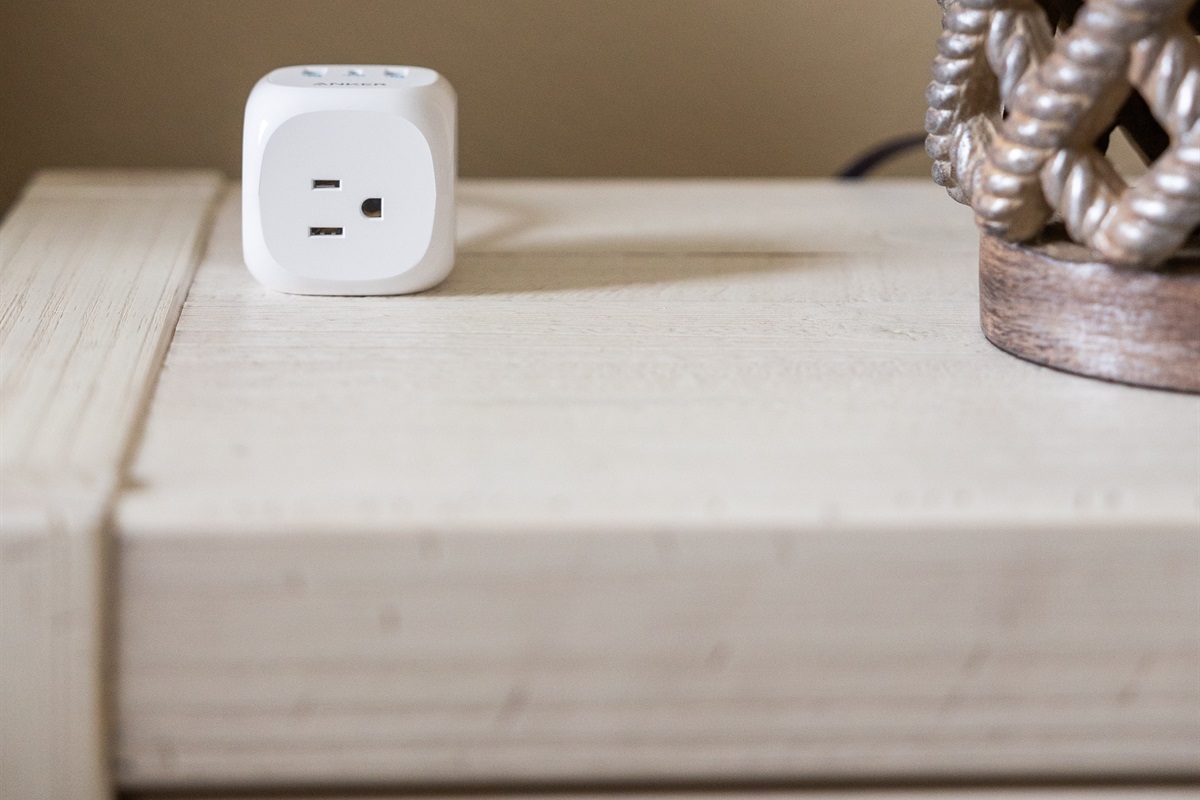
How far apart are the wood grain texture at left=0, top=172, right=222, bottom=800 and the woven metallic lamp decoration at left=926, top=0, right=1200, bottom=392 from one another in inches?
12.2

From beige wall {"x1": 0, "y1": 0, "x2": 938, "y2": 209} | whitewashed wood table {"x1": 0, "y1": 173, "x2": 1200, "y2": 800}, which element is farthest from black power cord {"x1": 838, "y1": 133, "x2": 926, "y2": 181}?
whitewashed wood table {"x1": 0, "y1": 173, "x2": 1200, "y2": 800}

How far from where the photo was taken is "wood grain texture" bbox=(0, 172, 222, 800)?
308mm

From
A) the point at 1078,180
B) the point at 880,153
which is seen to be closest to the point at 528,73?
the point at 880,153

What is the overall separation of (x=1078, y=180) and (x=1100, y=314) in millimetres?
49

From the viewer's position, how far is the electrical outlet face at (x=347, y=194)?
48 centimetres

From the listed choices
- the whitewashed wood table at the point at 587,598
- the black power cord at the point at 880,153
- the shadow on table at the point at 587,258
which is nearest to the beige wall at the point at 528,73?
the black power cord at the point at 880,153

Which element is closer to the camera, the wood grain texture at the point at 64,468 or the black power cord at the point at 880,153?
the wood grain texture at the point at 64,468

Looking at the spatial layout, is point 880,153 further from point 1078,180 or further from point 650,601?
point 650,601

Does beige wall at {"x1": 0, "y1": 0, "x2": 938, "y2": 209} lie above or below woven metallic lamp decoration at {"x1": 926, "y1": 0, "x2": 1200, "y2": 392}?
below

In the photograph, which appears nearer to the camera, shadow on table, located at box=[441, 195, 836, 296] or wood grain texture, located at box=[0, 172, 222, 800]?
wood grain texture, located at box=[0, 172, 222, 800]

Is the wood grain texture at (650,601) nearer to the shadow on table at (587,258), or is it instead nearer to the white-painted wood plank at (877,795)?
the white-painted wood plank at (877,795)

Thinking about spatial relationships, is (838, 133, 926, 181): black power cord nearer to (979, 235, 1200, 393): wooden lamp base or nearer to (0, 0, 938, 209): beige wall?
(0, 0, 938, 209): beige wall

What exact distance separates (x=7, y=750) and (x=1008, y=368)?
0.35 metres

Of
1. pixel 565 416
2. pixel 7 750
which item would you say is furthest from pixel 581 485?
pixel 7 750
